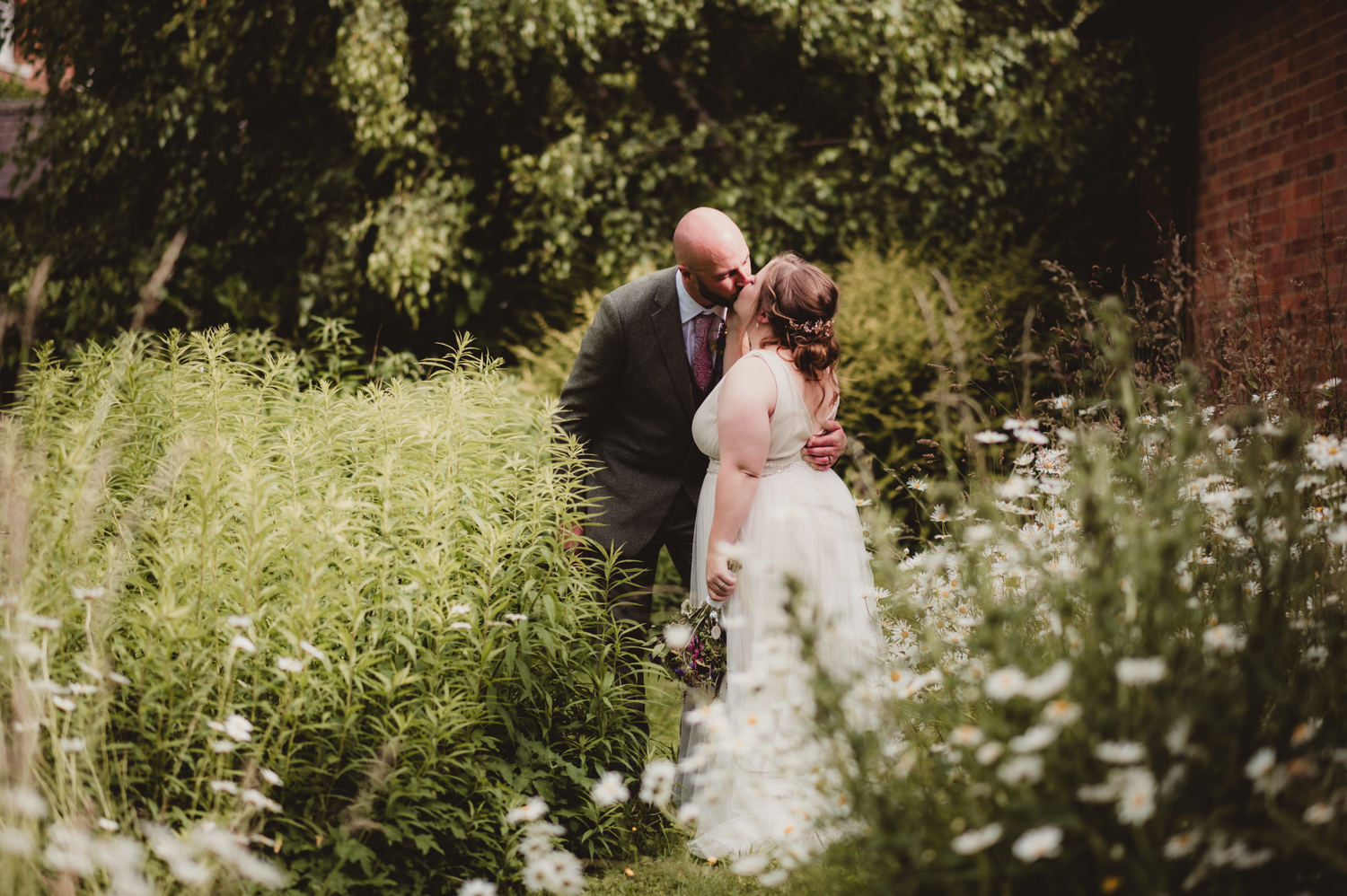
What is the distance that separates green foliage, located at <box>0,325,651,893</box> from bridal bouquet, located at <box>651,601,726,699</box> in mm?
241

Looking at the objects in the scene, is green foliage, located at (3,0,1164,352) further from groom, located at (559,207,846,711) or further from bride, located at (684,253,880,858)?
bride, located at (684,253,880,858)

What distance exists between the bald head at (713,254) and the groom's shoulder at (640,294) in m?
0.14

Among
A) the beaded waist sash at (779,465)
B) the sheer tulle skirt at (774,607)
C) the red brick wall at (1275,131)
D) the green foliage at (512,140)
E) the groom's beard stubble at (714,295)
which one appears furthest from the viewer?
the green foliage at (512,140)

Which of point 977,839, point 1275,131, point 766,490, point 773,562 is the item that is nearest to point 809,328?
point 766,490

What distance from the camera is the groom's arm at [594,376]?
363 centimetres

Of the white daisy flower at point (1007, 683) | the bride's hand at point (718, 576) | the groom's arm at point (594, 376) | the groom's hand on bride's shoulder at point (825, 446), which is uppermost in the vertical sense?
the groom's arm at point (594, 376)

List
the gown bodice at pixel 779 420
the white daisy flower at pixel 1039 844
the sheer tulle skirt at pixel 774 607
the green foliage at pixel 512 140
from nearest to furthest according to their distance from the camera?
the white daisy flower at pixel 1039 844 < the sheer tulle skirt at pixel 774 607 < the gown bodice at pixel 779 420 < the green foliage at pixel 512 140

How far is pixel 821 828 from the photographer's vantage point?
6.22 ft

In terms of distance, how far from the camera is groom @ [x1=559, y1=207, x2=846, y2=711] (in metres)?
3.62

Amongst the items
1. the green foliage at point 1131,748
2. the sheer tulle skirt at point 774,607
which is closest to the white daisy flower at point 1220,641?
the green foliage at point 1131,748

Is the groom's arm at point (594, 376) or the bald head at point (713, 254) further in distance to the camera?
the groom's arm at point (594, 376)

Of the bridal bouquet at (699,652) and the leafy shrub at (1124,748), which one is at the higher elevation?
the leafy shrub at (1124,748)

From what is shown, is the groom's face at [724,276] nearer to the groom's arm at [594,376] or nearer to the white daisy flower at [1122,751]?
the groom's arm at [594,376]

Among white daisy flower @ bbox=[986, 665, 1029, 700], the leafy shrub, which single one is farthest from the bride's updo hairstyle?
white daisy flower @ bbox=[986, 665, 1029, 700]
